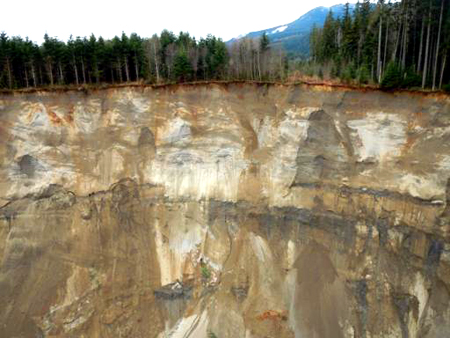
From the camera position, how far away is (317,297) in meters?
16.1

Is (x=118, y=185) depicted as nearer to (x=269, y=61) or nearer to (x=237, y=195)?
(x=237, y=195)

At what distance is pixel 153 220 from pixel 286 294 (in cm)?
697

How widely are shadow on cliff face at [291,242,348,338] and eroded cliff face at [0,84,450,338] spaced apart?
0.04 m

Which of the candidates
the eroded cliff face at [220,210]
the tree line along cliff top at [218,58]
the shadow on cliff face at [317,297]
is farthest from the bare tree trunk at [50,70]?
the shadow on cliff face at [317,297]

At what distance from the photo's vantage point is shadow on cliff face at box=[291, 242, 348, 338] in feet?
51.6

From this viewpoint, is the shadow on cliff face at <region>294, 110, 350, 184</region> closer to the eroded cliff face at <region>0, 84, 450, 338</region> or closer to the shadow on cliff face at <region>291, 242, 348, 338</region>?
the eroded cliff face at <region>0, 84, 450, 338</region>

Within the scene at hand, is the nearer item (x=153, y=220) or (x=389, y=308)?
(x=389, y=308)

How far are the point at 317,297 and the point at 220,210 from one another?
569 cm

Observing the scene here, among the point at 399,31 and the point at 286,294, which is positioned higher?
the point at 399,31

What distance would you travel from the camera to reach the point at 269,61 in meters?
24.7

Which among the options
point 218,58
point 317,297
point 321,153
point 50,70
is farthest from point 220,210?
point 50,70

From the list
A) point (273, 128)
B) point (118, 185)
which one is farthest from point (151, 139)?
point (273, 128)

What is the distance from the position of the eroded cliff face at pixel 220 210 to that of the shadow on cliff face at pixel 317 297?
4 cm

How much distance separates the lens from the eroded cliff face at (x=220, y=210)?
15.3m
